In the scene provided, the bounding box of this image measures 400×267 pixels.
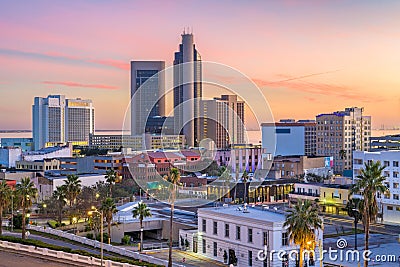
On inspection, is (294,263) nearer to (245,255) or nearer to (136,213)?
(245,255)

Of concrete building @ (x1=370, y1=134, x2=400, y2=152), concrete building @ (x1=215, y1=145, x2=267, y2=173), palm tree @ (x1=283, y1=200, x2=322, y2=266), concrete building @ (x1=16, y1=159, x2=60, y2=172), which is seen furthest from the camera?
concrete building @ (x1=370, y1=134, x2=400, y2=152)

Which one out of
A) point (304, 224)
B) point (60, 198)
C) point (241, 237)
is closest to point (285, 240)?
point (241, 237)

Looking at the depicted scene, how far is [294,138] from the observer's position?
614ft

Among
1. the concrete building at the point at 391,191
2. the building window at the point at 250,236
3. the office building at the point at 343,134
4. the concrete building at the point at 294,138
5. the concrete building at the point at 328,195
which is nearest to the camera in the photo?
the building window at the point at 250,236

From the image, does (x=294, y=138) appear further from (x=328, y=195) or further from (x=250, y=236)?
(x=250, y=236)

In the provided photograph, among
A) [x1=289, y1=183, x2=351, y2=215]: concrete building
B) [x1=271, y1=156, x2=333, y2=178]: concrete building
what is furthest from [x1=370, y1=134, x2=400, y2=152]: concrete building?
[x1=289, y1=183, x2=351, y2=215]: concrete building

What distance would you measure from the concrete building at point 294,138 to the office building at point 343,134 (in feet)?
31.6

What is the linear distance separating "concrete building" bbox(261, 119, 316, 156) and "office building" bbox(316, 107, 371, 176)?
9.62m

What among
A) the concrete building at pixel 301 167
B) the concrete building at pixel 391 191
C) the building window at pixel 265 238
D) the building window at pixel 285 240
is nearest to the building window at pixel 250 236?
the building window at pixel 265 238

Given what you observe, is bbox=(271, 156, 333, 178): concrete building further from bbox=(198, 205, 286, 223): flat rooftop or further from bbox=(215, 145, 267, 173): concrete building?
bbox=(198, 205, 286, 223): flat rooftop

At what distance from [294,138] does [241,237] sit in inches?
5482

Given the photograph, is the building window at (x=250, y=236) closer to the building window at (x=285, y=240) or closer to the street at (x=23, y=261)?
the building window at (x=285, y=240)

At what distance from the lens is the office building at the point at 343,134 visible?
553 ft

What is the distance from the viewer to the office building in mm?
168625
